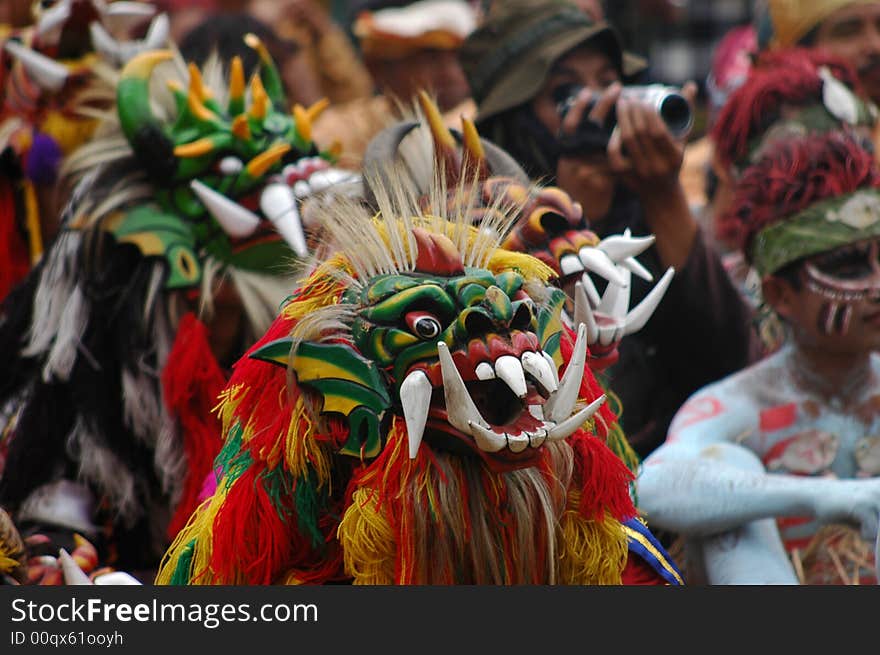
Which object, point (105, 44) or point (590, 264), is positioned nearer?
point (590, 264)

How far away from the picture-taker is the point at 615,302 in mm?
2266

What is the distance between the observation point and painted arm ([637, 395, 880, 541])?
2373 millimetres

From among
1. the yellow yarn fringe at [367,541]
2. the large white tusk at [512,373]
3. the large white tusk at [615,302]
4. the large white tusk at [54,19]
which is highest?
the large white tusk at [512,373]

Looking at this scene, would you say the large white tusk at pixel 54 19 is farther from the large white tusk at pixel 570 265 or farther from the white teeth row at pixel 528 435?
the white teeth row at pixel 528 435

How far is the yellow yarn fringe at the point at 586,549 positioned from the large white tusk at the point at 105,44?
5.76 feet

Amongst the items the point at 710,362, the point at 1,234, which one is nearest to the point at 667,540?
the point at 710,362

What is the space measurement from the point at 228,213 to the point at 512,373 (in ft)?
3.95

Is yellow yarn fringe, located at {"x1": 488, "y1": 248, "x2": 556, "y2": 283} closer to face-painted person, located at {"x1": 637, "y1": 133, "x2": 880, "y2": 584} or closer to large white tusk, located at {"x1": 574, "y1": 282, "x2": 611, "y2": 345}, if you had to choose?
large white tusk, located at {"x1": 574, "y1": 282, "x2": 611, "y2": 345}

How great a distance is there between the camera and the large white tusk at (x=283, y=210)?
2.77 m

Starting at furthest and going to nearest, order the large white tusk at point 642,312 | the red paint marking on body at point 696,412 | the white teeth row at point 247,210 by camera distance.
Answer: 1. the white teeth row at point 247,210
2. the red paint marking on body at point 696,412
3. the large white tusk at point 642,312

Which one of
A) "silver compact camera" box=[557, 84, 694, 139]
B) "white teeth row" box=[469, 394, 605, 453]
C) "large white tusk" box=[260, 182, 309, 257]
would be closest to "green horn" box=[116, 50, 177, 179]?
"large white tusk" box=[260, 182, 309, 257]

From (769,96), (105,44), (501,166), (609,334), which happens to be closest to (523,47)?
(769,96)

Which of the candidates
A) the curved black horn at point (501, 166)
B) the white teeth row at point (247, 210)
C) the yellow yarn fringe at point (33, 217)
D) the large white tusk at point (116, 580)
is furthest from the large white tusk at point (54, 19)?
the large white tusk at point (116, 580)

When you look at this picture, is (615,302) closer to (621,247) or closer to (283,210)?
(621,247)
